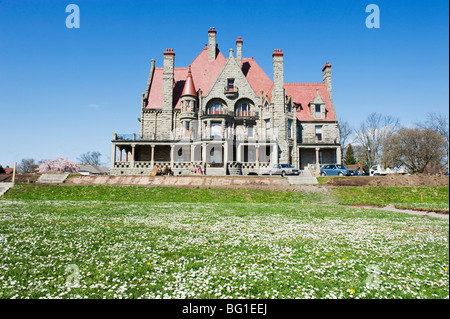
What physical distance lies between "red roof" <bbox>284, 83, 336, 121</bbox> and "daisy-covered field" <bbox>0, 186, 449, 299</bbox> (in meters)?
42.0

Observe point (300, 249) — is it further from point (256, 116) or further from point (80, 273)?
point (256, 116)

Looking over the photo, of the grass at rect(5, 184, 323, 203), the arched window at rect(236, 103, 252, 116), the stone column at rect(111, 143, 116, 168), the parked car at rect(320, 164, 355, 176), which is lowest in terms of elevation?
the grass at rect(5, 184, 323, 203)

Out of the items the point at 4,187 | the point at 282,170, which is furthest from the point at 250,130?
the point at 4,187

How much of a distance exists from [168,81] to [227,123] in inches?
478

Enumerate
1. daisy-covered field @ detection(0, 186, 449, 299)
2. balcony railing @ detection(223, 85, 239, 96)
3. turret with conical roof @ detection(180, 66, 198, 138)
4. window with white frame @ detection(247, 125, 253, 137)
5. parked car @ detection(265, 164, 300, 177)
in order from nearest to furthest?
1. daisy-covered field @ detection(0, 186, 449, 299)
2. parked car @ detection(265, 164, 300, 177)
3. turret with conical roof @ detection(180, 66, 198, 138)
4. balcony railing @ detection(223, 85, 239, 96)
5. window with white frame @ detection(247, 125, 253, 137)

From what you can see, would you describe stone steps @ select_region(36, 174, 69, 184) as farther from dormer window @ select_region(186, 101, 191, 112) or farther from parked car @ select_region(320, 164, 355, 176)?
parked car @ select_region(320, 164, 355, 176)

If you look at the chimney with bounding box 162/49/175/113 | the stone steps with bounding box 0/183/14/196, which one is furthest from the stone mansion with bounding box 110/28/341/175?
the stone steps with bounding box 0/183/14/196

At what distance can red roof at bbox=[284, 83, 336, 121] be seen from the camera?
163 ft

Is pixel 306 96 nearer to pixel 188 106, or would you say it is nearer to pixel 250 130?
pixel 250 130

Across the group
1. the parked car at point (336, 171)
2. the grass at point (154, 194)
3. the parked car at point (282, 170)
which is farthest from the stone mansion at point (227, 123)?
the grass at point (154, 194)

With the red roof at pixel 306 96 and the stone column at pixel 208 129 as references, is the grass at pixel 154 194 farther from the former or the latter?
the red roof at pixel 306 96

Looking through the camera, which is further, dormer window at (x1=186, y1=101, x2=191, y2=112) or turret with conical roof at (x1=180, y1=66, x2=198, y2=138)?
dormer window at (x1=186, y1=101, x2=191, y2=112)

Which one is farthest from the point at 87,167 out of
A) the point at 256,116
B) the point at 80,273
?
the point at 80,273
